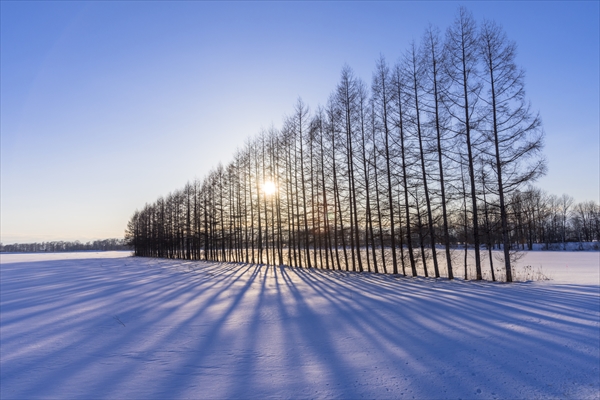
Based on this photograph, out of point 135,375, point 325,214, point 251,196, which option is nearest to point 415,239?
point 325,214

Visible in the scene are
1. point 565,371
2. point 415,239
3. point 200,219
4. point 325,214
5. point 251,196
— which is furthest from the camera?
point 200,219

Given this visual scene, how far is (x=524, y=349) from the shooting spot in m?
4.92

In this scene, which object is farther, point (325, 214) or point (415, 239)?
point (325, 214)

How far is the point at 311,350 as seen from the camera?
5.29 metres

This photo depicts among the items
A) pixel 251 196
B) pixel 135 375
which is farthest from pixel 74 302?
pixel 251 196

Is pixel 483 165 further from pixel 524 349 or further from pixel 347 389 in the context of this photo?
pixel 347 389

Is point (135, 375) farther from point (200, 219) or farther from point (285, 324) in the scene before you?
point (200, 219)

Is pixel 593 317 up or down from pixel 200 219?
down

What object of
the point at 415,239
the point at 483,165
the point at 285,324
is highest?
the point at 483,165

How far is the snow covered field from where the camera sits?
13.2ft

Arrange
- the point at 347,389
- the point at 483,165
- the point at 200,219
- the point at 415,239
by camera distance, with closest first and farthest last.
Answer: the point at 347,389
the point at 483,165
the point at 415,239
the point at 200,219

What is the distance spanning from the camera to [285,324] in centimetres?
693

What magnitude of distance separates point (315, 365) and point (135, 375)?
259 centimetres

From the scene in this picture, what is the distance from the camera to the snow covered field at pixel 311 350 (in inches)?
158
